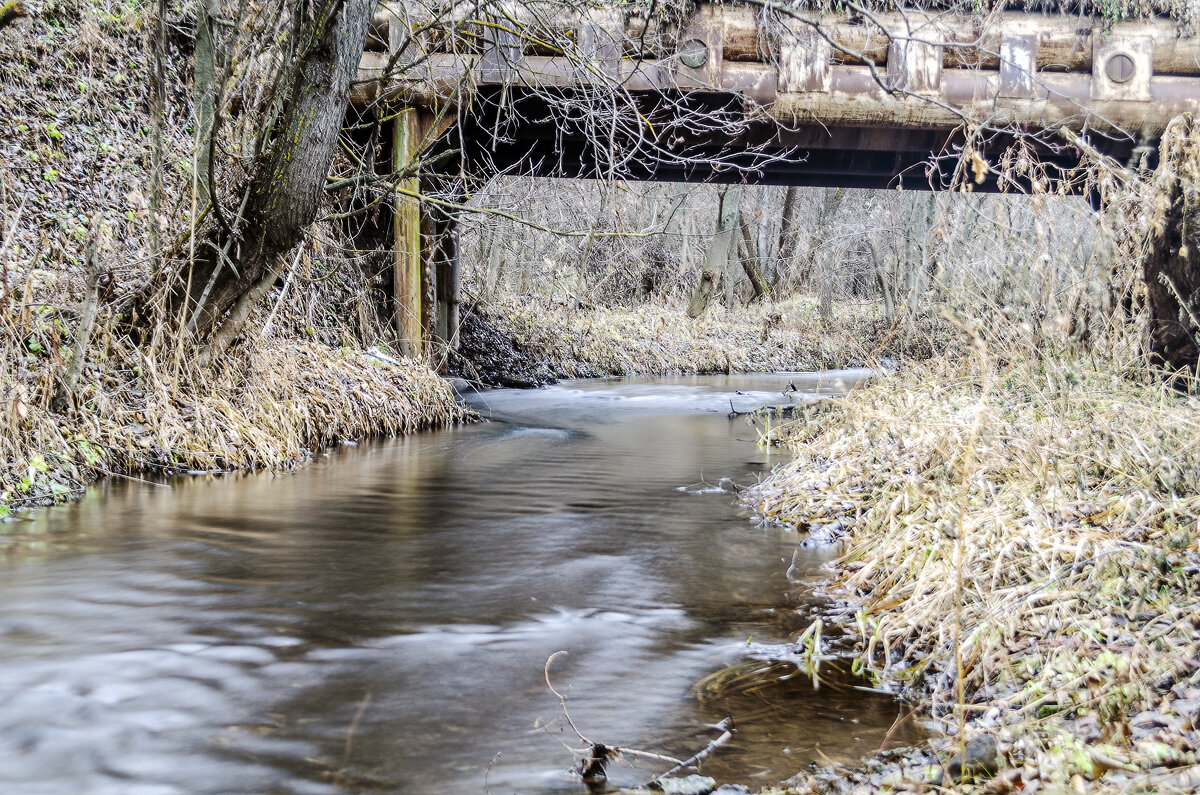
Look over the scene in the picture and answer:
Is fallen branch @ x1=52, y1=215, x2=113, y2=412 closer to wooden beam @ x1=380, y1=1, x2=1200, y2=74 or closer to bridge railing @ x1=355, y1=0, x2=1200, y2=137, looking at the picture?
bridge railing @ x1=355, y1=0, x2=1200, y2=137

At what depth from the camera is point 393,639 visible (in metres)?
4.55

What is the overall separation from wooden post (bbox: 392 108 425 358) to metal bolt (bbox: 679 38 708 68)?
3.57 m

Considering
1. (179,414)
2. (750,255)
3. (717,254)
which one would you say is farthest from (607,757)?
(750,255)

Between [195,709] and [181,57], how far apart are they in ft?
37.4

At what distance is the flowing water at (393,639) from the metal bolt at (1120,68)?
8383mm

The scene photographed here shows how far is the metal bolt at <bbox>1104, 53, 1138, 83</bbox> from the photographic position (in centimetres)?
1201

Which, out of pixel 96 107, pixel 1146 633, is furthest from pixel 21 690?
pixel 96 107

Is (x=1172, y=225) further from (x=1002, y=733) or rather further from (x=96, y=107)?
(x=96, y=107)

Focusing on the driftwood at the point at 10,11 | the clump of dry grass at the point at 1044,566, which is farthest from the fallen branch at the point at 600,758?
the driftwood at the point at 10,11

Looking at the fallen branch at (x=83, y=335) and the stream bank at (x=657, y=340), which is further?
the stream bank at (x=657, y=340)

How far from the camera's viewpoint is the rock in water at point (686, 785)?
301 centimetres

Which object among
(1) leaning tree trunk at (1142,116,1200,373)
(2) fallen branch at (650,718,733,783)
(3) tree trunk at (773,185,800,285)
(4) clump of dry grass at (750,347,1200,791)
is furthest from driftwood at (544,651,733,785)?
(3) tree trunk at (773,185,800,285)

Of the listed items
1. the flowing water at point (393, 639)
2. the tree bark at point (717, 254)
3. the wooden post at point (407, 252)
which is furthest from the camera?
the tree bark at point (717, 254)

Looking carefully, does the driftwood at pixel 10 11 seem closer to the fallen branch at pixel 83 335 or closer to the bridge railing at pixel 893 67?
the fallen branch at pixel 83 335
